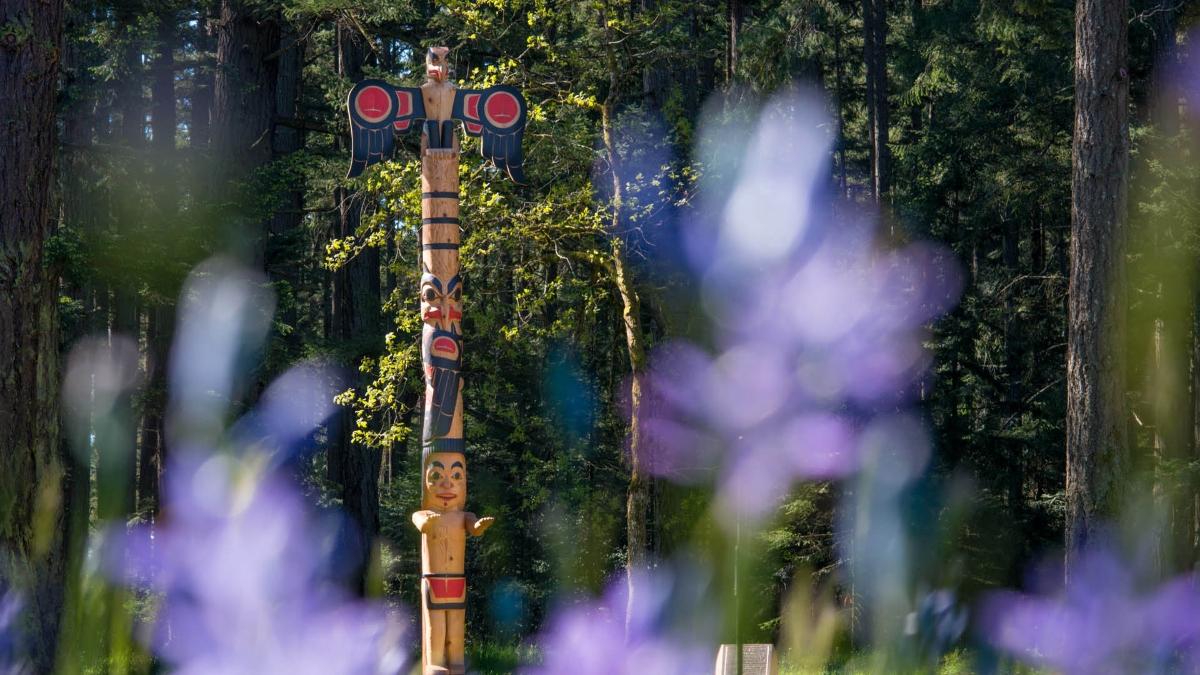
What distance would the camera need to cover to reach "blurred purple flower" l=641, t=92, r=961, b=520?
55.1 ft

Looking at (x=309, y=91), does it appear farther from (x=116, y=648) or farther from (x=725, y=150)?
(x=116, y=648)

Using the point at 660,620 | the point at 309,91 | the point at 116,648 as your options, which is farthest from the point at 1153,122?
the point at 116,648

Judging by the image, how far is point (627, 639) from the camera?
12312 mm

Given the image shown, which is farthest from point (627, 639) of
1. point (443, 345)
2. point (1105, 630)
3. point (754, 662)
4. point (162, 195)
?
point (162, 195)

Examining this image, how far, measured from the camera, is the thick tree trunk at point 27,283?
877cm

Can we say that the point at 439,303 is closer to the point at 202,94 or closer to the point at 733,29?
the point at 733,29

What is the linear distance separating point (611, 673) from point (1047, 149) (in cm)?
1204

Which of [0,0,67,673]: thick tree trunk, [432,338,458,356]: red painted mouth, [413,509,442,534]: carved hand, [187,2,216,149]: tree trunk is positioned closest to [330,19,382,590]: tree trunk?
[187,2,216,149]: tree trunk

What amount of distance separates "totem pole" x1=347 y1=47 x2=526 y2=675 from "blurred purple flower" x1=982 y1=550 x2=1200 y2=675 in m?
4.31

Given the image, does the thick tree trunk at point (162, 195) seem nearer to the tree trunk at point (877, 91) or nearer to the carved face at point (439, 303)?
Result: the carved face at point (439, 303)

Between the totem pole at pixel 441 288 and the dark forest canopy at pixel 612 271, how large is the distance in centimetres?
168

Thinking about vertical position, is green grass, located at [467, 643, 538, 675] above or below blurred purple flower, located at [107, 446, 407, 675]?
below

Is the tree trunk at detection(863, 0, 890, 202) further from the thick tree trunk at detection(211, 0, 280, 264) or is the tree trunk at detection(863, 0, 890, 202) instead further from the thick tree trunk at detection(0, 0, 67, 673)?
the thick tree trunk at detection(0, 0, 67, 673)

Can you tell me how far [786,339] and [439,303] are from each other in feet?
36.0
